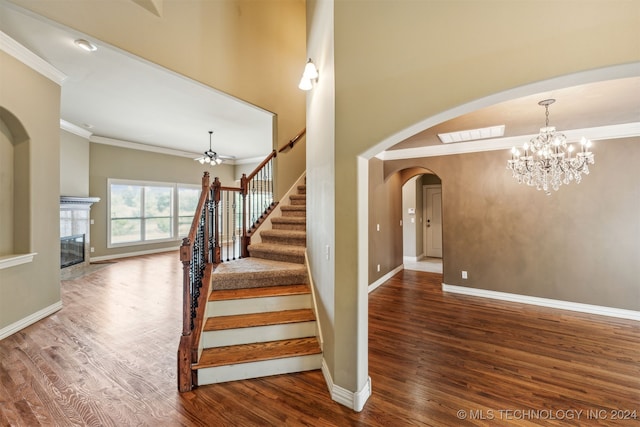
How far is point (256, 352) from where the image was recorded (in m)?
2.44

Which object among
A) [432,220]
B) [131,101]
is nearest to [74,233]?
[131,101]

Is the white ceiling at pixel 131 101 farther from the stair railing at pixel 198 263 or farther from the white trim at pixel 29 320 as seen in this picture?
the white trim at pixel 29 320

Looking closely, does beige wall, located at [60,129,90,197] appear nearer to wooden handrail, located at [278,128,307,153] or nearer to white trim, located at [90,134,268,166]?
white trim, located at [90,134,268,166]

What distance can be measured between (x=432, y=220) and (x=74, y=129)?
32.4 feet

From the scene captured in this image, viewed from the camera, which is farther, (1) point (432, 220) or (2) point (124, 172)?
(1) point (432, 220)

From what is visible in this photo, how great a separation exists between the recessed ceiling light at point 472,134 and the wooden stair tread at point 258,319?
3329mm

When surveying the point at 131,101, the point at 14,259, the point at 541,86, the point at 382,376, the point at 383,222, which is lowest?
the point at 382,376

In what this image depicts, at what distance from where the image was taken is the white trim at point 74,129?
5691 mm

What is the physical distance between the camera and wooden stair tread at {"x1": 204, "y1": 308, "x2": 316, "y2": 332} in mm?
2535

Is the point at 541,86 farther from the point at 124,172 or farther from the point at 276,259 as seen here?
the point at 124,172

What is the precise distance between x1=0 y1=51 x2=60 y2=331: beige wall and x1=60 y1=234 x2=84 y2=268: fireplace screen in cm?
241

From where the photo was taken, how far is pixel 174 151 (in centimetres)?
A: 830

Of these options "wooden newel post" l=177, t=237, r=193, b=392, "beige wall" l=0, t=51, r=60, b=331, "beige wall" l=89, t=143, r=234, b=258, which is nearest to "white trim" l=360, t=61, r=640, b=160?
"wooden newel post" l=177, t=237, r=193, b=392

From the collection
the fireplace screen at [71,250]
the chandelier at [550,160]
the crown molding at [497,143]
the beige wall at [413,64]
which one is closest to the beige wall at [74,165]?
the fireplace screen at [71,250]
